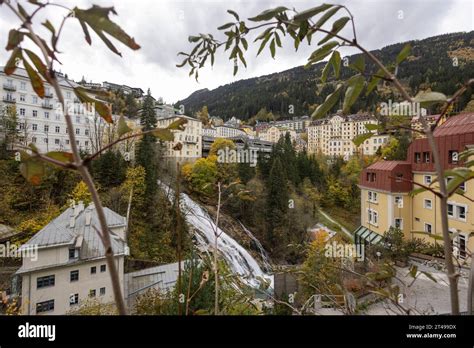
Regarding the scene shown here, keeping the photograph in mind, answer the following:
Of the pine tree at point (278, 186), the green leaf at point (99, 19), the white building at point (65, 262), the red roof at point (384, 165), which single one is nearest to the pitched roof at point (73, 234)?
the white building at point (65, 262)

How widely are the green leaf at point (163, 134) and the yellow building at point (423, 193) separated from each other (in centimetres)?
36

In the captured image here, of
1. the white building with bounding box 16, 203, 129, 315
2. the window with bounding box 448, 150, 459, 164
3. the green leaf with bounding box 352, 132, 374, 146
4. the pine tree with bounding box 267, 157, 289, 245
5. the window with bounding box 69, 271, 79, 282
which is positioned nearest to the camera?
the green leaf with bounding box 352, 132, 374, 146

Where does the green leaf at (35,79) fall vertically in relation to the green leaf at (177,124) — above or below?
above

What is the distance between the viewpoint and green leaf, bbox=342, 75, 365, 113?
0.23 m

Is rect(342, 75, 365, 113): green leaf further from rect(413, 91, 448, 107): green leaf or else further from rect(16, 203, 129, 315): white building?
rect(16, 203, 129, 315): white building

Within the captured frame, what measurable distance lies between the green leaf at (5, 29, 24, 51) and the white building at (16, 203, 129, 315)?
55 cm

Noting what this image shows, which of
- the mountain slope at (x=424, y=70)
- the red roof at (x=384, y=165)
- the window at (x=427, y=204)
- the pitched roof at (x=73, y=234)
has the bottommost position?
the pitched roof at (x=73, y=234)

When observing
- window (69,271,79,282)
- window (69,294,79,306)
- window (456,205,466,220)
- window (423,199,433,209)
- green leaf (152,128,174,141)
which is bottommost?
window (69,294,79,306)

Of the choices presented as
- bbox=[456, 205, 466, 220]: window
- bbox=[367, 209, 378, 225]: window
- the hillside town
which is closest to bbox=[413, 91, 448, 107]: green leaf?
the hillside town

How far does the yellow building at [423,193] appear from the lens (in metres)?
0.47

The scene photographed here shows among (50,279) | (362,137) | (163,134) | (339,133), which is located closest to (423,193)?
(339,133)

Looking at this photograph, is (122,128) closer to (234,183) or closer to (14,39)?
(14,39)

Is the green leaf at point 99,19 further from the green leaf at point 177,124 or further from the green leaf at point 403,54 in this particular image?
the green leaf at point 403,54

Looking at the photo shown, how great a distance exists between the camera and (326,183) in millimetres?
1066
